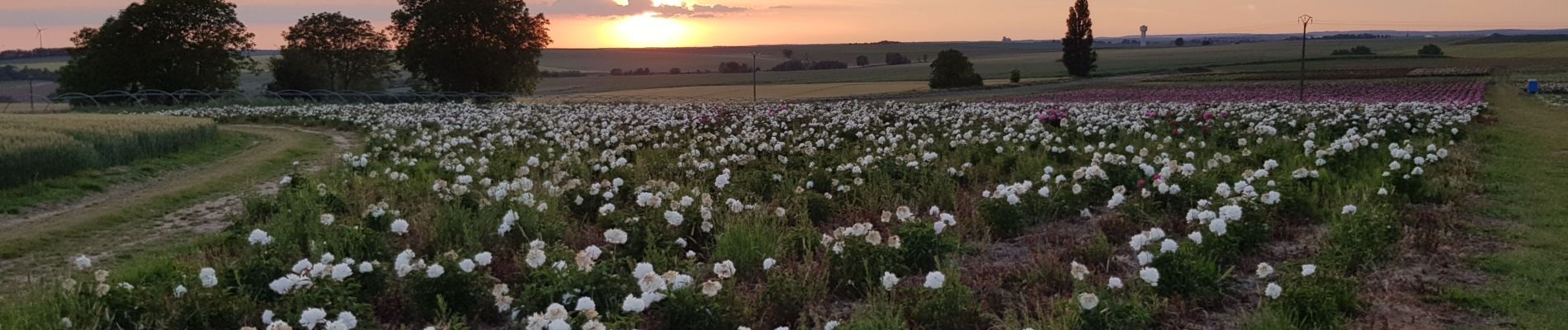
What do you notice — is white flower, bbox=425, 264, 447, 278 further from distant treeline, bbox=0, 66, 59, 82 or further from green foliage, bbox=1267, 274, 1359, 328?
distant treeline, bbox=0, 66, 59, 82

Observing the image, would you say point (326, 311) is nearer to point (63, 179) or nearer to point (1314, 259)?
point (1314, 259)

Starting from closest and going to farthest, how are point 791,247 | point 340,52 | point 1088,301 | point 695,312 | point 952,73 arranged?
point 1088,301 < point 695,312 < point 791,247 < point 952,73 < point 340,52

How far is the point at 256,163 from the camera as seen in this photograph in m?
16.4

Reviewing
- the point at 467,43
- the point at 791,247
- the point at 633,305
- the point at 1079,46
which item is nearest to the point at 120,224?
the point at 791,247

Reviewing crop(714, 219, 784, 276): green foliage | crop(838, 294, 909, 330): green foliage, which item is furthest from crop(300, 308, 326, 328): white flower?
crop(714, 219, 784, 276): green foliage

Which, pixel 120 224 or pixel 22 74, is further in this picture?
pixel 22 74

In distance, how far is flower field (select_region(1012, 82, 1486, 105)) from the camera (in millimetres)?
33281

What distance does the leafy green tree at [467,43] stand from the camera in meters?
53.0

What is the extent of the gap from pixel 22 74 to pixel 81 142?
101822mm

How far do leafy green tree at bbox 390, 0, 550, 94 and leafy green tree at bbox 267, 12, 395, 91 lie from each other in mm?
15837

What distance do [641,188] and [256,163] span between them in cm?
995

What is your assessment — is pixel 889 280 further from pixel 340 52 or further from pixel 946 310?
pixel 340 52

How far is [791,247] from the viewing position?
769cm

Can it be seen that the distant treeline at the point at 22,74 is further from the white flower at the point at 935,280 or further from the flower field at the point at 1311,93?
the white flower at the point at 935,280
